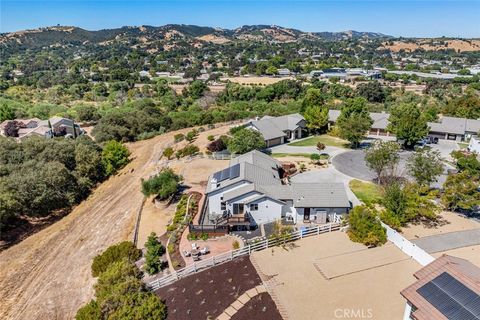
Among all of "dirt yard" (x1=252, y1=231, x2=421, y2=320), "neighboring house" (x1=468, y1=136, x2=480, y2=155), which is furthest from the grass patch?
"neighboring house" (x1=468, y1=136, x2=480, y2=155)

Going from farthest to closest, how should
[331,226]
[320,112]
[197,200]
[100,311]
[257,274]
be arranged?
[320,112] < [197,200] < [331,226] < [257,274] < [100,311]

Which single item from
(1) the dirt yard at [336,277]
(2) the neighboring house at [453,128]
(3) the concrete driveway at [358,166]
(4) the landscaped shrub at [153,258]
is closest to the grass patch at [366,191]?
(3) the concrete driveway at [358,166]

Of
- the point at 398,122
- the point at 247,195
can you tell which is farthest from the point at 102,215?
the point at 398,122

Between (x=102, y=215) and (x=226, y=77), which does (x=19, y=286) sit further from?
(x=226, y=77)

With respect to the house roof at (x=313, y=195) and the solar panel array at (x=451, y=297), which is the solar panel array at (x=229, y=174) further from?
the solar panel array at (x=451, y=297)

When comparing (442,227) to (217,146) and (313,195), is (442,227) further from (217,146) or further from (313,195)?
(217,146)

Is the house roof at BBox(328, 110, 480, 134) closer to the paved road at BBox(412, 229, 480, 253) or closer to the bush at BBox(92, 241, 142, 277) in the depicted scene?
the paved road at BBox(412, 229, 480, 253)
